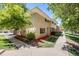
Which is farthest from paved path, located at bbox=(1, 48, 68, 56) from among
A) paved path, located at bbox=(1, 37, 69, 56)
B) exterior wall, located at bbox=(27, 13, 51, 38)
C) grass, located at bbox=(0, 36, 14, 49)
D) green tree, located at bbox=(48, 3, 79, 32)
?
green tree, located at bbox=(48, 3, 79, 32)

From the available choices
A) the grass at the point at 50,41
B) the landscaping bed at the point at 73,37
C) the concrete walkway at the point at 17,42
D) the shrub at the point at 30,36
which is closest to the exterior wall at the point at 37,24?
the shrub at the point at 30,36

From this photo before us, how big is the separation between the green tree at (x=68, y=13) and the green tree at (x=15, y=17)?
491 mm

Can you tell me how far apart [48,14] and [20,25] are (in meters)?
0.55

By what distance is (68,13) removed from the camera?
16.1ft

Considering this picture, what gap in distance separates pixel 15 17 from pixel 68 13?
973 mm

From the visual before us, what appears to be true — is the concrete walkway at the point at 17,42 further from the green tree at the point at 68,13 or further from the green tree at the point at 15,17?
the green tree at the point at 68,13

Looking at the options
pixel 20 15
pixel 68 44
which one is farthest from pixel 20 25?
pixel 68 44

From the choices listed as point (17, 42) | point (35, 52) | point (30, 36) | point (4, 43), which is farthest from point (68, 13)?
point (4, 43)

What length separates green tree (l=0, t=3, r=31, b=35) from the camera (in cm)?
487

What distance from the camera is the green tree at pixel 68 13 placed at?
4.82 metres

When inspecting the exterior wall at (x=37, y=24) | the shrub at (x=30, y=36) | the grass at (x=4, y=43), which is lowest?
the grass at (x=4, y=43)

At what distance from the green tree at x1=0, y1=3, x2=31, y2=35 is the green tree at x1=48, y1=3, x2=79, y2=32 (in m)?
0.49

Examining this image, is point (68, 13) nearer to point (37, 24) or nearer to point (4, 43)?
point (37, 24)

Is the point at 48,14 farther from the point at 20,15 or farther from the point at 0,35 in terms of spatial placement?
the point at 0,35
